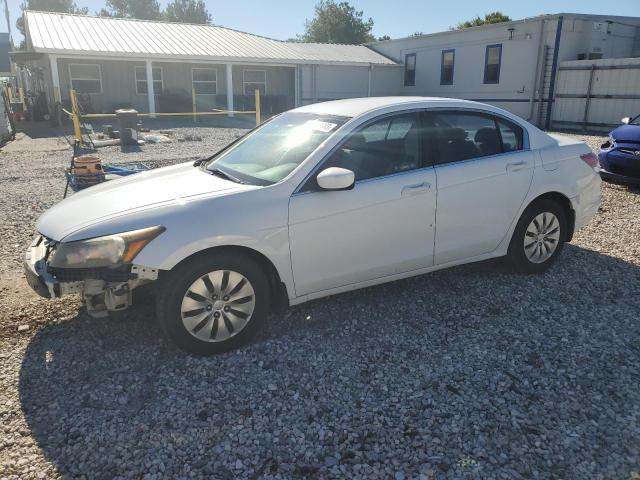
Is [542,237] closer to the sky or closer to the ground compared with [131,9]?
closer to the ground

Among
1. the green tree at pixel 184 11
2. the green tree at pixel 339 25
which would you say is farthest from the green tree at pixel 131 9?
the green tree at pixel 339 25

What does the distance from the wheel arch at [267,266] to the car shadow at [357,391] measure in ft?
0.93

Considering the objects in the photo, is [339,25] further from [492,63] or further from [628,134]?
[628,134]

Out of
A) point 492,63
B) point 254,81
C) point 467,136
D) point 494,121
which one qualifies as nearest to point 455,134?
point 467,136

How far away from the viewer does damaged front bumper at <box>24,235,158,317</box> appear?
3.15 meters

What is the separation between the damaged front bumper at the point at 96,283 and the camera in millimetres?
3154

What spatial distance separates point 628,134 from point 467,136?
18.7 ft

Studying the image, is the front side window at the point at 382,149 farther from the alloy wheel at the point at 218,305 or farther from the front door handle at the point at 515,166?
the alloy wheel at the point at 218,305

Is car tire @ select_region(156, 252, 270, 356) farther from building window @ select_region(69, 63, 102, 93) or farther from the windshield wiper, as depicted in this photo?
building window @ select_region(69, 63, 102, 93)

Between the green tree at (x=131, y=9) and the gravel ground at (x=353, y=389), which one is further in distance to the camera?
the green tree at (x=131, y=9)

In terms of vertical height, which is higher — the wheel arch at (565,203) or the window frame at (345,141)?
the window frame at (345,141)

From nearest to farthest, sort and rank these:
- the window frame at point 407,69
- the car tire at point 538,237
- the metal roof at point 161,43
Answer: the car tire at point 538,237 → the metal roof at point 161,43 → the window frame at point 407,69

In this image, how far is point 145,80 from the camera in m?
25.1

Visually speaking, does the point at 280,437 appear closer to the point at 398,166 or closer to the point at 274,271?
the point at 274,271
